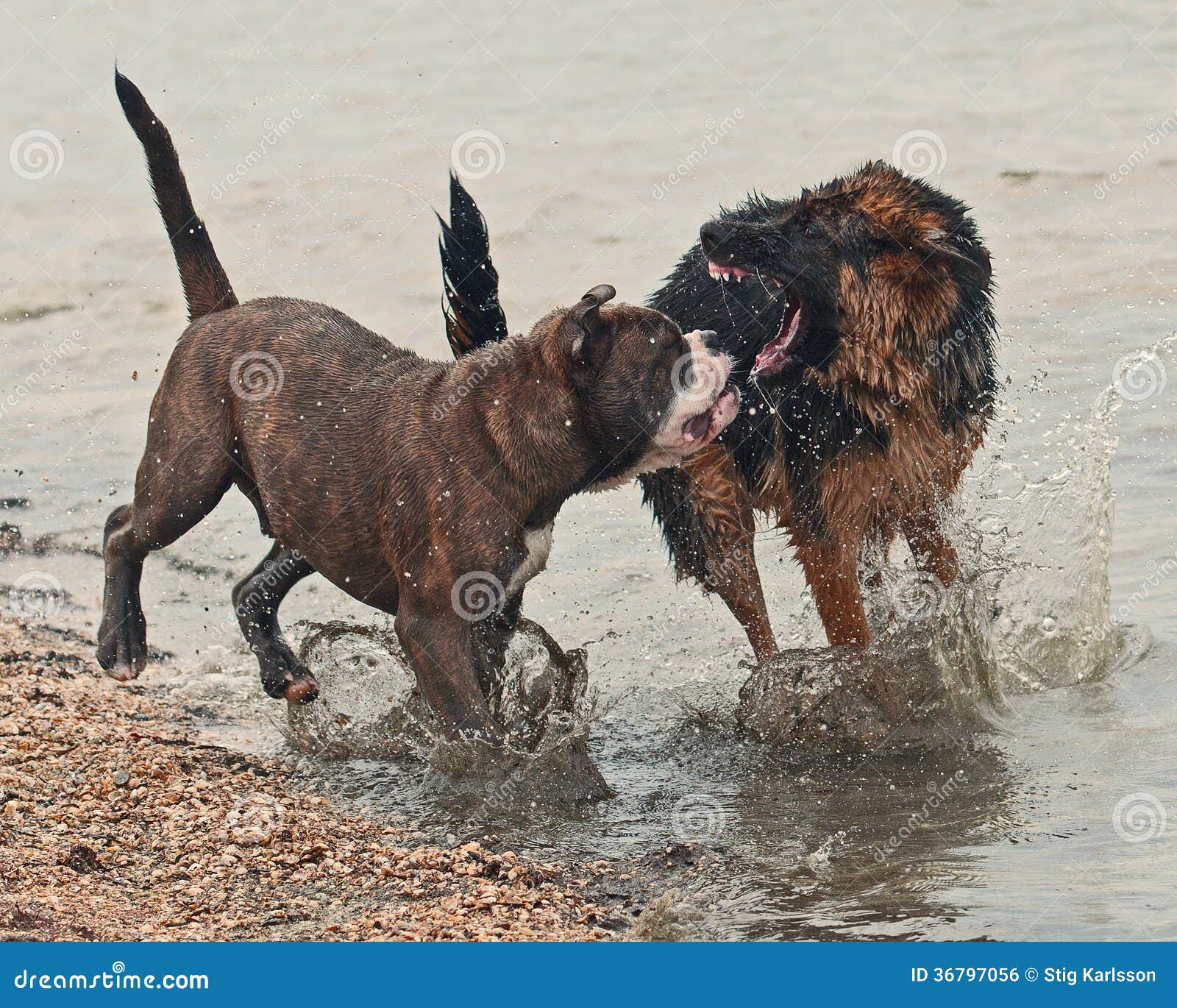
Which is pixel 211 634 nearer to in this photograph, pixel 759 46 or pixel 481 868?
pixel 481 868

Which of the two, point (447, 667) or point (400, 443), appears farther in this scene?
point (400, 443)

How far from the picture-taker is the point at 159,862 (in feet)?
15.5

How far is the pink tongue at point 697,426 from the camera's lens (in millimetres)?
5113

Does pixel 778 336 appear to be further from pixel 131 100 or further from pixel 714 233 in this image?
pixel 131 100

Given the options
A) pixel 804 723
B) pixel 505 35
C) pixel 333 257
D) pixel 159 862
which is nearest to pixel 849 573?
pixel 804 723

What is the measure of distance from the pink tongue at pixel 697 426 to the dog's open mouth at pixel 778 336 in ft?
3.07

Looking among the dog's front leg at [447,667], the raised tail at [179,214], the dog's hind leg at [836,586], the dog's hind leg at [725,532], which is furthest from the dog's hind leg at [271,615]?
the dog's hind leg at [836,586]

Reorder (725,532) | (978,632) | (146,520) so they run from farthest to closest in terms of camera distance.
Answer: (725,532) → (978,632) → (146,520)

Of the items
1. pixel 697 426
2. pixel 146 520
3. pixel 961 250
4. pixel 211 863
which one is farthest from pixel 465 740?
pixel 961 250

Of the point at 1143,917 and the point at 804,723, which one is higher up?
the point at 804,723

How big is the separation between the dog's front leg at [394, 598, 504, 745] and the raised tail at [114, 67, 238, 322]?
165cm

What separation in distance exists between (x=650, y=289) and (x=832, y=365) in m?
4.01

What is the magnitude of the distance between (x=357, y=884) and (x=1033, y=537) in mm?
3873

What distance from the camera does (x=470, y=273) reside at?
19.6ft
